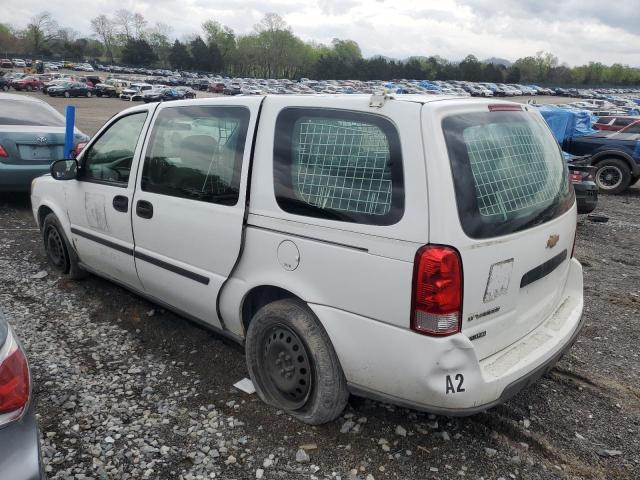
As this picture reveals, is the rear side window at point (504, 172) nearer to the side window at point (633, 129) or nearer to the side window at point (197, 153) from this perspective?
the side window at point (197, 153)

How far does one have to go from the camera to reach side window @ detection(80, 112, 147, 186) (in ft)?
12.5

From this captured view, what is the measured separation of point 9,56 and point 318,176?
373 ft

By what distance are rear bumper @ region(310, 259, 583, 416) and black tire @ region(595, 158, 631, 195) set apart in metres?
10.4

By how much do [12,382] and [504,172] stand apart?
2.30 metres

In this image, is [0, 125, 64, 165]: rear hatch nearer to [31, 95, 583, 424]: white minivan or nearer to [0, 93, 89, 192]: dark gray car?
[0, 93, 89, 192]: dark gray car

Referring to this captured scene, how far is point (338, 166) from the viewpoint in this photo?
8.50ft

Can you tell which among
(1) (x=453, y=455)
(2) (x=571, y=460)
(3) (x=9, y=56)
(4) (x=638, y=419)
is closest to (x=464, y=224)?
(1) (x=453, y=455)

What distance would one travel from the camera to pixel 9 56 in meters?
94.8

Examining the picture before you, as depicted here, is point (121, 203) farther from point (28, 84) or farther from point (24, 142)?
point (28, 84)

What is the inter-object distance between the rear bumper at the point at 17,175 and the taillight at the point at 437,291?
21.8 feet

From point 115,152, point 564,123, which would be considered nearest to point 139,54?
point 564,123

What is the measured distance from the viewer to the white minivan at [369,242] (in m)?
2.28

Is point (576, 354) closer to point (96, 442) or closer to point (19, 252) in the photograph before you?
point (96, 442)

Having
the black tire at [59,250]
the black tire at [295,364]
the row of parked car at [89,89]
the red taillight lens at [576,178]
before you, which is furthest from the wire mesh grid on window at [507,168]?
the row of parked car at [89,89]
